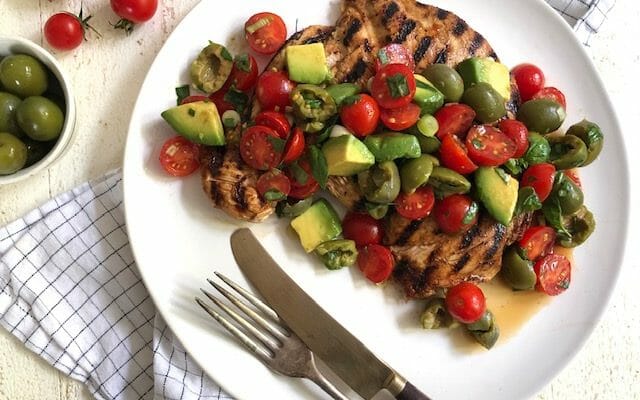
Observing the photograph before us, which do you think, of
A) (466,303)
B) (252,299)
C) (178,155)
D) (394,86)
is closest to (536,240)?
(466,303)

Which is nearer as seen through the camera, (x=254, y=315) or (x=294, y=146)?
(x=294, y=146)

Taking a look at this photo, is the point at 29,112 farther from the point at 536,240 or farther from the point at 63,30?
the point at 536,240

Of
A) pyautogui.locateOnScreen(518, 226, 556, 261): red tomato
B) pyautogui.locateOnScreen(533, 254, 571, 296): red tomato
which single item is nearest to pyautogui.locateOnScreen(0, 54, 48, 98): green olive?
pyautogui.locateOnScreen(518, 226, 556, 261): red tomato

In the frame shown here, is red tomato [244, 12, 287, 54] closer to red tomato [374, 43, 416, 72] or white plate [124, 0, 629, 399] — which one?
white plate [124, 0, 629, 399]

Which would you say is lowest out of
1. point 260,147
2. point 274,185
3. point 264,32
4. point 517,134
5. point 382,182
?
point 274,185

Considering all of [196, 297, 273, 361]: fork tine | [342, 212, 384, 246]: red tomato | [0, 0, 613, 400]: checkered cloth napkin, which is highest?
[342, 212, 384, 246]: red tomato

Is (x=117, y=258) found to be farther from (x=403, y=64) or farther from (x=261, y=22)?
(x=403, y=64)

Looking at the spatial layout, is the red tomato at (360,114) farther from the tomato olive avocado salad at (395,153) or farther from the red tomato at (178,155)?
the red tomato at (178,155)
